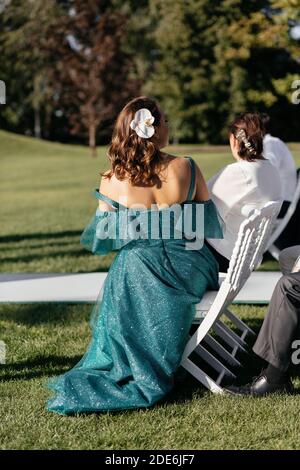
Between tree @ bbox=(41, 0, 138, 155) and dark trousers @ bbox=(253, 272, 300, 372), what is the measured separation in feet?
118

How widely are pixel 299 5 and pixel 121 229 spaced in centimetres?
1501

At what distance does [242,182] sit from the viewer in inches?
190

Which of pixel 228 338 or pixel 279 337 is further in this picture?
pixel 228 338

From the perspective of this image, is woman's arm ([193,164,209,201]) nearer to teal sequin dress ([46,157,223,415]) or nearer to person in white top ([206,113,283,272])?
teal sequin dress ([46,157,223,415])

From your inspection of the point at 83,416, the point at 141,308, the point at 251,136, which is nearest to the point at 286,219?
the point at 251,136

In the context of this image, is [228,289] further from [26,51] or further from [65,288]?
[26,51]

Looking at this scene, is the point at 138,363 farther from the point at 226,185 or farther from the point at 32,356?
the point at 226,185

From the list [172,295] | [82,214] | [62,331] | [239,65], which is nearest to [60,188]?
[82,214]

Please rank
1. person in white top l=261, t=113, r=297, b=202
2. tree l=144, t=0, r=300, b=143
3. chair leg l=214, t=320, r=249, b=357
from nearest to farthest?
chair leg l=214, t=320, r=249, b=357 → person in white top l=261, t=113, r=297, b=202 → tree l=144, t=0, r=300, b=143

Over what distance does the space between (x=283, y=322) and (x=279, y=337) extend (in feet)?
0.27

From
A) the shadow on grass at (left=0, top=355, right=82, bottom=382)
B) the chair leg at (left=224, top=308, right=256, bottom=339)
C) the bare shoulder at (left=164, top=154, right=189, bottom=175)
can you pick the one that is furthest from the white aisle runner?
the bare shoulder at (left=164, top=154, right=189, bottom=175)

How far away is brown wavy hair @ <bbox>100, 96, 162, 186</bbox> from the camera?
3887 mm
